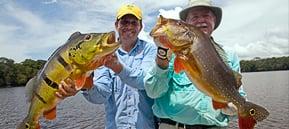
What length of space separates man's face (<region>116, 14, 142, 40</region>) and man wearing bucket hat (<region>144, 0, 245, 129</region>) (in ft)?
2.53

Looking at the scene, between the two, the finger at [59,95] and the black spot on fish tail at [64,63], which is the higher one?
the black spot on fish tail at [64,63]

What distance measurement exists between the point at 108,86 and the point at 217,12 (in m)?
1.91

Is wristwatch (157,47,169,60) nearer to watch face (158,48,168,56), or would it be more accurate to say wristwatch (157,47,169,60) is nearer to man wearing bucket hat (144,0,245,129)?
watch face (158,48,168,56)

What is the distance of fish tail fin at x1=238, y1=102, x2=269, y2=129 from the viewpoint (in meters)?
3.71

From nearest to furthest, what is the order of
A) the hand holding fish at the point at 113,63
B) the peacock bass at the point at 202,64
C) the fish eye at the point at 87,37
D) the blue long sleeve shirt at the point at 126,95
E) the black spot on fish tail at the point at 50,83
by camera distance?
the peacock bass at the point at 202,64 < the black spot on fish tail at the point at 50,83 < the fish eye at the point at 87,37 < the hand holding fish at the point at 113,63 < the blue long sleeve shirt at the point at 126,95

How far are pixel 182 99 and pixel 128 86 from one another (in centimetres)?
84

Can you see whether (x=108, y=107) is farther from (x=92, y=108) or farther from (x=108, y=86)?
(x=92, y=108)

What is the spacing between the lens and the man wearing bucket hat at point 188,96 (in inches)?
180

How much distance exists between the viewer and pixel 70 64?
147 inches

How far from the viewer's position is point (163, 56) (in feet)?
13.3

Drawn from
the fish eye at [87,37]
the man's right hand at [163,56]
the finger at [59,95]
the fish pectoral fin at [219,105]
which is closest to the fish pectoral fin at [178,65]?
the man's right hand at [163,56]

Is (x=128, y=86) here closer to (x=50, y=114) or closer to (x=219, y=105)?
(x=50, y=114)

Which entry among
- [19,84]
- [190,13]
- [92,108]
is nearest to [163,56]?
[190,13]

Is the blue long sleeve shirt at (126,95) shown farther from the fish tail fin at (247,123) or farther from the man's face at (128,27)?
the fish tail fin at (247,123)
